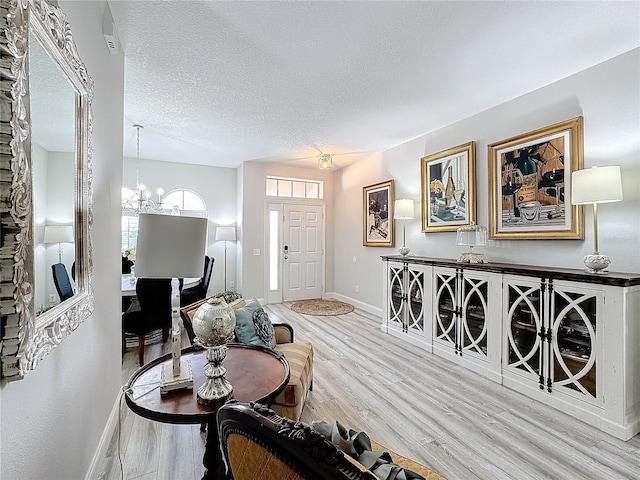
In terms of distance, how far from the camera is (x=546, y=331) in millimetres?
2508

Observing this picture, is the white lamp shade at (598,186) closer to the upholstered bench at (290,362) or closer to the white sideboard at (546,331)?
the white sideboard at (546,331)

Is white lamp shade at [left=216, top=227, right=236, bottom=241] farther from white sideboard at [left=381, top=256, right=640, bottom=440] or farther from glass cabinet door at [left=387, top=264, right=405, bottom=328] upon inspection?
white sideboard at [left=381, top=256, right=640, bottom=440]

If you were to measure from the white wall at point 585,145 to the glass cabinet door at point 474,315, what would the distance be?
0.53 meters

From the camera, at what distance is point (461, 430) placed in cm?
214

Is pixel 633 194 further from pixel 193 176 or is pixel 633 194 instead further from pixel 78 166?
pixel 193 176

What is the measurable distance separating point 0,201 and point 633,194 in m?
3.70

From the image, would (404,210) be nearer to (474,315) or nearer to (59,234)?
(474,315)

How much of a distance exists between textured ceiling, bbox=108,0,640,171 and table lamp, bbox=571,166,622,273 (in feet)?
3.26

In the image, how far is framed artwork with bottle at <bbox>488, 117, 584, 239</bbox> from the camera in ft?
8.92

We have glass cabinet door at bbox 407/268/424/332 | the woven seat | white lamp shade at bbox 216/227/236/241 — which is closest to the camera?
the woven seat

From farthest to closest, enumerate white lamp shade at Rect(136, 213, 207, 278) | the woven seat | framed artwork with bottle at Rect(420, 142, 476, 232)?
framed artwork with bottle at Rect(420, 142, 476, 232) → white lamp shade at Rect(136, 213, 207, 278) → the woven seat

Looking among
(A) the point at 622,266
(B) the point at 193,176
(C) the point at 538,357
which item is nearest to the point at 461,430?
(C) the point at 538,357

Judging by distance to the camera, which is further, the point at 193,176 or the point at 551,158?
the point at 193,176

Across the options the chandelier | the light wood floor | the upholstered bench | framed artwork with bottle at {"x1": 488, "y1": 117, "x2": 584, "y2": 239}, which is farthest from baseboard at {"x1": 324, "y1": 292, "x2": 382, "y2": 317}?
the chandelier
